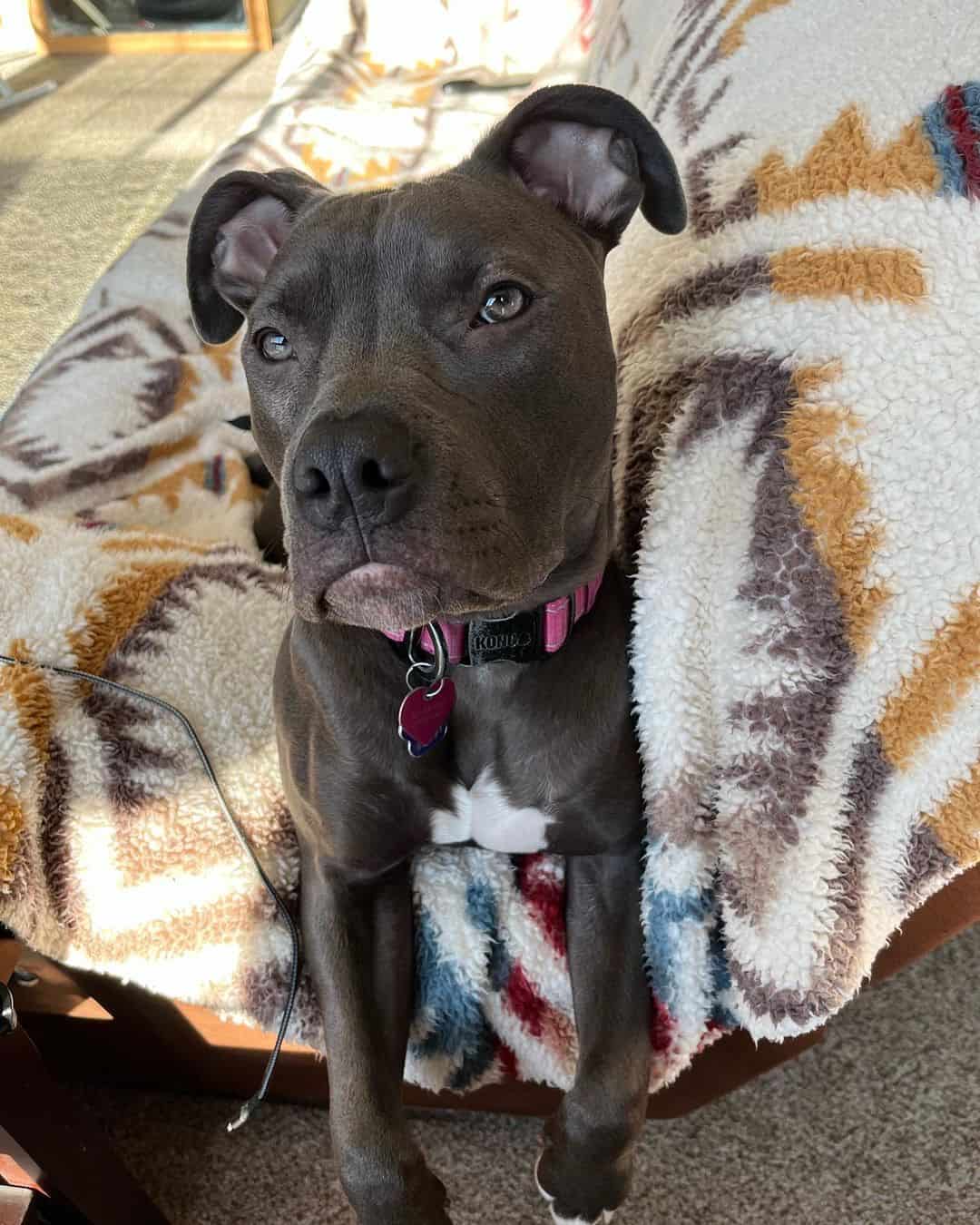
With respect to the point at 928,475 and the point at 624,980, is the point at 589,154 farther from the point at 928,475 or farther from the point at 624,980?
the point at 624,980

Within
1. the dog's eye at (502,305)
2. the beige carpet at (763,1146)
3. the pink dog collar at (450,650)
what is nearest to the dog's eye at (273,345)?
the dog's eye at (502,305)

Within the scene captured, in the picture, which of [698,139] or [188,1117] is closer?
[698,139]

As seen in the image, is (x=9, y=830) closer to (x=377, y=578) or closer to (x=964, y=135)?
(x=377, y=578)

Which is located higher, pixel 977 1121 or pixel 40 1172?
pixel 40 1172

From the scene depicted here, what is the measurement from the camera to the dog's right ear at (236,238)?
4.53 feet

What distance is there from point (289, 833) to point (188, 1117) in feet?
1.91

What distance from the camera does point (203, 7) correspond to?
5.81 m

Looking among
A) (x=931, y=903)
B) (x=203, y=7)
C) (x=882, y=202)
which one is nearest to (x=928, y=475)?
(x=882, y=202)

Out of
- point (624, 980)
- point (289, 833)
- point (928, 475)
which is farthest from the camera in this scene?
point (289, 833)

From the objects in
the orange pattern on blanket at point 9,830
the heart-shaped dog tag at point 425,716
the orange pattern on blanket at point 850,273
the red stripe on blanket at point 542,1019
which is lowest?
the red stripe on blanket at point 542,1019

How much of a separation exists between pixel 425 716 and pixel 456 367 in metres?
0.40

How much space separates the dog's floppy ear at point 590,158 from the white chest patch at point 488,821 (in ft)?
2.30

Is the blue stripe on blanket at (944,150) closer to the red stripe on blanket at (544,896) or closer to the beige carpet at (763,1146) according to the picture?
the red stripe on blanket at (544,896)

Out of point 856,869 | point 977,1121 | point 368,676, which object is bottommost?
point 977,1121
